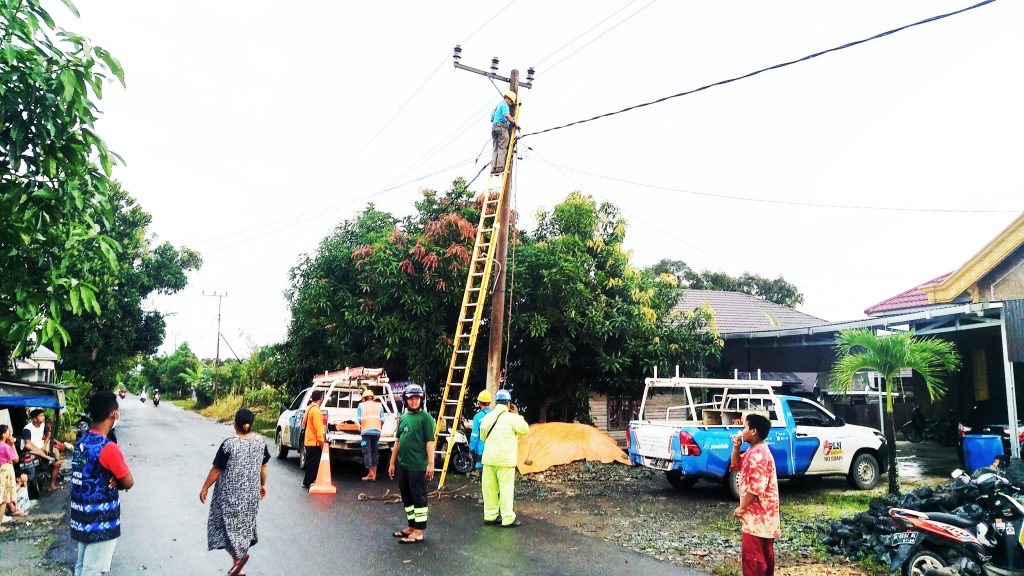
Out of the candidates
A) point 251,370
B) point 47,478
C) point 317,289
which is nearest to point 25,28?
point 47,478

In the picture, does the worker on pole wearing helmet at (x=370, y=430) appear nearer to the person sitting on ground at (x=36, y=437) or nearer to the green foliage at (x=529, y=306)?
the green foliage at (x=529, y=306)

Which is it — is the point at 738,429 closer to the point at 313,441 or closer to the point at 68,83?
the point at 313,441

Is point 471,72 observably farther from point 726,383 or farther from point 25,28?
point 25,28

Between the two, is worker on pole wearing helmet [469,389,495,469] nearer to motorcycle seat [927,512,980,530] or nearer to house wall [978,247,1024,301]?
motorcycle seat [927,512,980,530]

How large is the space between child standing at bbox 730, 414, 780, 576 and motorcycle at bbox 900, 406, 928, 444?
20.8 m

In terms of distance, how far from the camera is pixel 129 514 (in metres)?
10.1

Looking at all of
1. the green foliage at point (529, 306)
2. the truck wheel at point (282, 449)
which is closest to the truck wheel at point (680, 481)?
the green foliage at point (529, 306)

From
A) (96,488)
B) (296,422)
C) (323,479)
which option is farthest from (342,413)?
(96,488)

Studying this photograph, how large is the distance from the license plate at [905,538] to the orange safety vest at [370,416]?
9.06 m

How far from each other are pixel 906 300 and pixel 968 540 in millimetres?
20533

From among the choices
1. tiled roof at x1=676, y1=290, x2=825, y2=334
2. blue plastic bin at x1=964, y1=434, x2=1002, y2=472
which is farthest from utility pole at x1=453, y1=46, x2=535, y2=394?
tiled roof at x1=676, y1=290, x2=825, y2=334

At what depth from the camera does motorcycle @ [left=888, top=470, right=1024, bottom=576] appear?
614 centimetres

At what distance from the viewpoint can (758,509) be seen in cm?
581

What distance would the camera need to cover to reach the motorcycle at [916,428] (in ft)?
77.0
